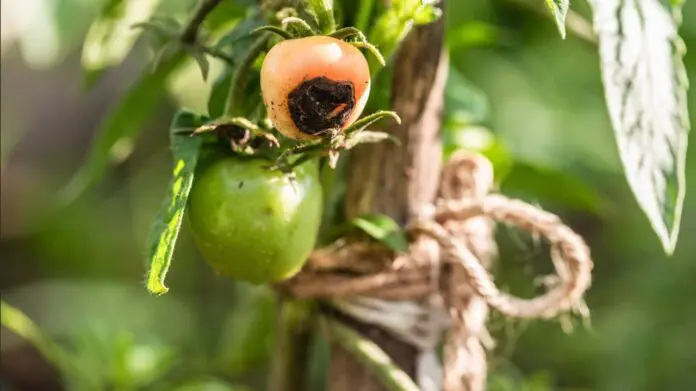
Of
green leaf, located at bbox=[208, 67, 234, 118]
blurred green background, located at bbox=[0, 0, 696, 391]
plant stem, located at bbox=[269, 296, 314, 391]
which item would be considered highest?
green leaf, located at bbox=[208, 67, 234, 118]

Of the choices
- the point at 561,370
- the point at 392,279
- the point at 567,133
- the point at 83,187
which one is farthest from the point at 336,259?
the point at 561,370

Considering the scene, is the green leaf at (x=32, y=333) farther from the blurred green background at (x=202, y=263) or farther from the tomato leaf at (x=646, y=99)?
the tomato leaf at (x=646, y=99)

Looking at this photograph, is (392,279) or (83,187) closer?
(392,279)

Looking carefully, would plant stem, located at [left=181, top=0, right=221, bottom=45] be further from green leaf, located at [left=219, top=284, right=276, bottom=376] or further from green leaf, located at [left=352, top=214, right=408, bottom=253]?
green leaf, located at [left=219, top=284, right=276, bottom=376]

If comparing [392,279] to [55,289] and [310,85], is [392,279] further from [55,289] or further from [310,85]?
[55,289]

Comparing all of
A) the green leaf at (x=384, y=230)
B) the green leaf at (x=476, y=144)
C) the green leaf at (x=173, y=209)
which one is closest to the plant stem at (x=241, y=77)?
the green leaf at (x=173, y=209)

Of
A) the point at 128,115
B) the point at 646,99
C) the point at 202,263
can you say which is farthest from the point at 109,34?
the point at 202,263

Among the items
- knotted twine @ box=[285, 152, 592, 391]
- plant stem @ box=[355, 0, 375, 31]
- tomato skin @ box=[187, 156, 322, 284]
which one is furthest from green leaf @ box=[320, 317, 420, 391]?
plant stem @ box=[355, 0, 375, 31]
